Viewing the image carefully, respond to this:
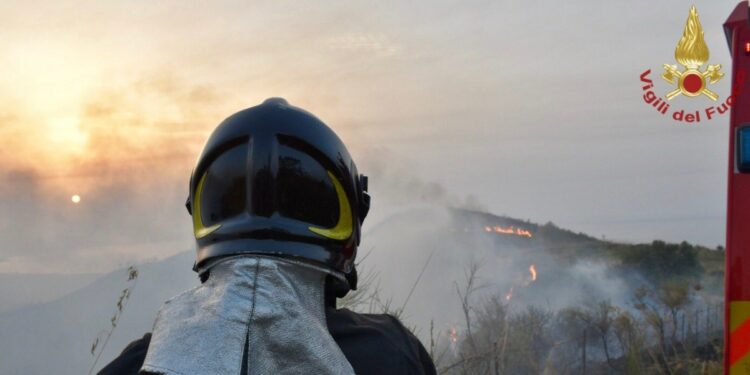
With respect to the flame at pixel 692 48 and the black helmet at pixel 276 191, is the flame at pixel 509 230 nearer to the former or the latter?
the flame at pixel 692 48

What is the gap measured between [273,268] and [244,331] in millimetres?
207

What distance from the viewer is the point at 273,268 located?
7.40 feet

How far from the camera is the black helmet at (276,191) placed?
8.00 feet

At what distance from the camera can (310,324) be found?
2.17 metres

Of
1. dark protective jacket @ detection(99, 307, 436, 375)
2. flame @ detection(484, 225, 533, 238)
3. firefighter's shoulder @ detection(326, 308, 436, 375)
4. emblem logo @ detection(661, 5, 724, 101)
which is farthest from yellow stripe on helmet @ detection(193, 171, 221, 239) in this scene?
flame @ detection(484, 225, 533, 238)

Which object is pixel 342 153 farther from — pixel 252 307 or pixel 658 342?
pixel 658 342

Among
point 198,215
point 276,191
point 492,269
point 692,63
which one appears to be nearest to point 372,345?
point 276,191

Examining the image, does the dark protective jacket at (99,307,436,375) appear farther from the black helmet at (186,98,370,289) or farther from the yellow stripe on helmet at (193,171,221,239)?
the yellow stripe on helmet at (193,171,221,239)

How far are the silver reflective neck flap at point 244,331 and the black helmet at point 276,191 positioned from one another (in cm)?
18

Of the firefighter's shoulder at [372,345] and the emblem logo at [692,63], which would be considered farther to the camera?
the emblem logo at [692,63]

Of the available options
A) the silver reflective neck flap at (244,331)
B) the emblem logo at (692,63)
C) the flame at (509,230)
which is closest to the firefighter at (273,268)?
the silver reflective neck flap at (244,331)

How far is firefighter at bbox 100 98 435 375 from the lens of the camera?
2117 mm

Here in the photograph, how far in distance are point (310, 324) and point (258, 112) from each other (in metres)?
0.72

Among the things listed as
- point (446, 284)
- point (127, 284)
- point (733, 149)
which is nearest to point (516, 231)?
point (446, 284)
